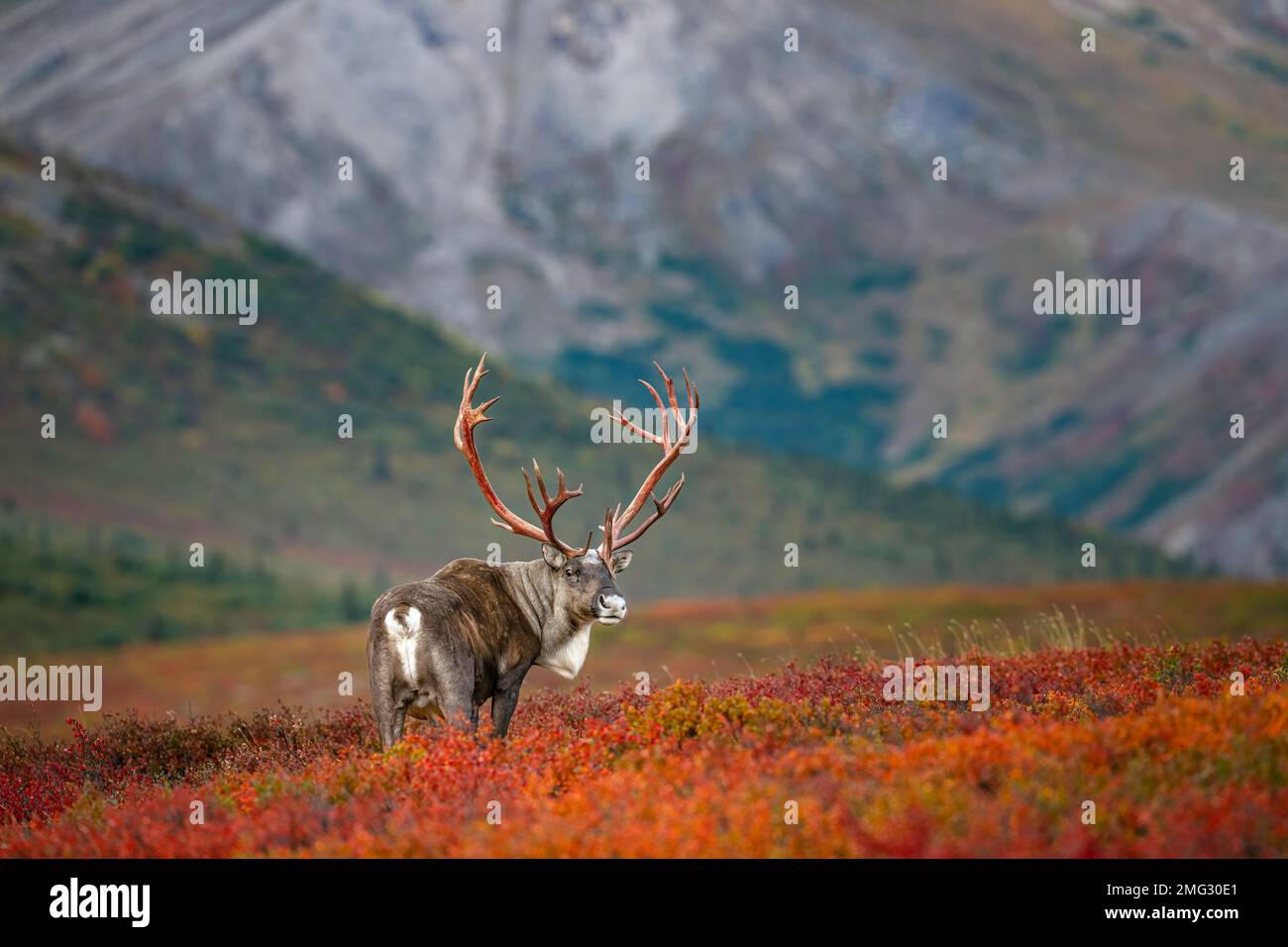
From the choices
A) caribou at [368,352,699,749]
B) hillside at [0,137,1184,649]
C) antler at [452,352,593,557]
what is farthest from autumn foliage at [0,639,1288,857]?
hillside at [0,137,1184,649]

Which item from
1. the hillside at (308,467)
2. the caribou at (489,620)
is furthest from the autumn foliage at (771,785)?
the hillside at (308,467)

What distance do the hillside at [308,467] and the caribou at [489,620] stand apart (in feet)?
397

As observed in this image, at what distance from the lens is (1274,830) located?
1067 centimetres

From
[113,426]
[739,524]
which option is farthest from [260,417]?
[739,524]

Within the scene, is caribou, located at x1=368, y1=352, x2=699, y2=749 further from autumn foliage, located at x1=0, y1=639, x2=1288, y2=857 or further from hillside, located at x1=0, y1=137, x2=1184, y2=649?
hillside, located at x1=0, y1=137, x2=1184, y2=649

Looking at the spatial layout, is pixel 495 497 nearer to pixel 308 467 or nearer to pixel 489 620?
pixel 489 620

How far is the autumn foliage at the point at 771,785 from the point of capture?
11.0 m

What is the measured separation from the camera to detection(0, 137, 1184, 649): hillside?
154125 mm

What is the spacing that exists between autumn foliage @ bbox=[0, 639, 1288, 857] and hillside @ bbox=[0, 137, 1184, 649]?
123 meters

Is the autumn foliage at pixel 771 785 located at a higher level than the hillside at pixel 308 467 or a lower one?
lower

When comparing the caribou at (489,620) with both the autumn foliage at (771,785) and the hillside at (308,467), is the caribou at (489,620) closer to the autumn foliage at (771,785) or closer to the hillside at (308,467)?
the autumn foliage at (771,785)

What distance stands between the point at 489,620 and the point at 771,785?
14.7 feet
